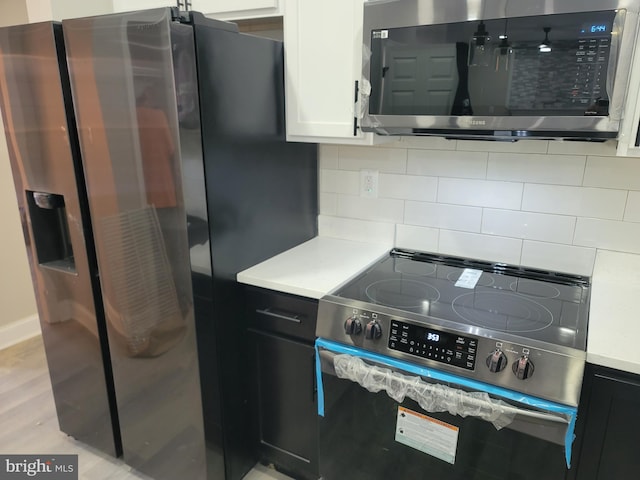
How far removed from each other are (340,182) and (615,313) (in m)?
1.16

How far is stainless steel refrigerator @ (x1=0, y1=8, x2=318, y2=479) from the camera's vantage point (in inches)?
55.1

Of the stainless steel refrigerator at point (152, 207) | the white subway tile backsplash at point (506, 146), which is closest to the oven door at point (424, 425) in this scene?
the stainless steel refrigerator at point (152, 207)

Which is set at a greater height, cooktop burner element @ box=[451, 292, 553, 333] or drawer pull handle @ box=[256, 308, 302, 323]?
cooktop burner element @ box=[451, 292, 553, 333]

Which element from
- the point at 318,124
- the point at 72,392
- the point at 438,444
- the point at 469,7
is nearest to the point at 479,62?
the point at 469,7

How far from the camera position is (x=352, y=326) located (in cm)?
143

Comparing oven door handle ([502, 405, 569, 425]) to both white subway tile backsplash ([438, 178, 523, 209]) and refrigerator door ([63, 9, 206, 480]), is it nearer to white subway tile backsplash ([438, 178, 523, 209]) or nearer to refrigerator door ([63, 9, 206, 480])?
white subway tile backsplash ([438, 178, 523, 209])

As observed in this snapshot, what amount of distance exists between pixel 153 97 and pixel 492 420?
1329 mm

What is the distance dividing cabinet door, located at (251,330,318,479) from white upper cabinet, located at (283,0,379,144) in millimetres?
793

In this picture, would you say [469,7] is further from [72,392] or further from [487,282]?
[72,392]

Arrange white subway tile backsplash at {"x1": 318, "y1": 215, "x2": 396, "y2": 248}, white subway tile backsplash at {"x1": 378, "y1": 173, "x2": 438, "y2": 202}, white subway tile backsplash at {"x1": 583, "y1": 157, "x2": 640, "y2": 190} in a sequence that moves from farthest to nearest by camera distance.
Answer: white subway tile backsplash at {"x1": 318, "y1": 215, "x2": 396, "y2": 248}
white subway tile backsplash at {"x1": 378, "y1": 173, "x2": 438, "y2": 202}
white subway tile backsplash at {"x1": 583, "y1": 157, "x2": 640, "y2": 190}

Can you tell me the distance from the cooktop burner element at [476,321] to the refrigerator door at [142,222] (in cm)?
54

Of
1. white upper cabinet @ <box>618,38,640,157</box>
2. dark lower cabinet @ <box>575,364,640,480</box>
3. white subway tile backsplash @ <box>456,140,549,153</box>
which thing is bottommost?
dark lower cabinet @ <box>575,364,640,480</box>

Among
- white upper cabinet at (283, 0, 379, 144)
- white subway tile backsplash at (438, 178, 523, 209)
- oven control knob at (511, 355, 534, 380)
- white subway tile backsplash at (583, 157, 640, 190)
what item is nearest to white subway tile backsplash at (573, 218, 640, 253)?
white subway tile backsplash at (583, 157, 640, 190)

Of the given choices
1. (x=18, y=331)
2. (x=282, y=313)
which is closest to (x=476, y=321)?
(x=282, y=313)
